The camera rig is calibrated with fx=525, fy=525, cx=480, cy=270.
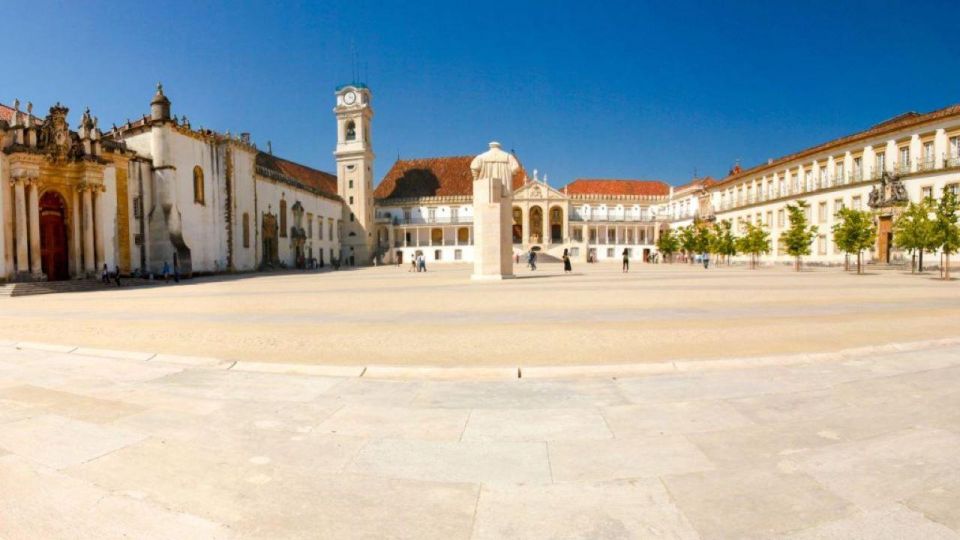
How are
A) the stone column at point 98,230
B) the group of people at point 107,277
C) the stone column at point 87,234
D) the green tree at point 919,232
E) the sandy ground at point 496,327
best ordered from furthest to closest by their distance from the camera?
the green tree at point 919,232 < the stone column at point 98,230 < the stone column at point 87,234 < the group of people at point 107,277 < the sandy ground at point 496,327

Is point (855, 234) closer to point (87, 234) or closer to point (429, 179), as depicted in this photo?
point (87, 234)

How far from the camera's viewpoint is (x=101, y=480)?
3223mm

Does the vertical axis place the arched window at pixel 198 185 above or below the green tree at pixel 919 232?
above

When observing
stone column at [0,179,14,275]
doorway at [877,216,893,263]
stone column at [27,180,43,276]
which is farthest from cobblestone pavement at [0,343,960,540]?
doorway at [877,216,893,263]

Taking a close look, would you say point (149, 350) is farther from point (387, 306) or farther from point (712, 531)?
point (712, 531)

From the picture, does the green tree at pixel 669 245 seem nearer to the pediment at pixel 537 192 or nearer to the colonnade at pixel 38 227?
the pediment at pixel 537 192

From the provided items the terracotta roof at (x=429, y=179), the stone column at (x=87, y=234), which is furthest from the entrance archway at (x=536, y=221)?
the stone column at (x=87, y=234)

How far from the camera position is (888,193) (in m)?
41.2

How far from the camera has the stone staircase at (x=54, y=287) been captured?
2089 centimetres

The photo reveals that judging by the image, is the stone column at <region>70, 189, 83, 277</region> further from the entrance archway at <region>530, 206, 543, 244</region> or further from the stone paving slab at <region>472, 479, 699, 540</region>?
the entrance archway at <region>530, 206, 543, 244</region>

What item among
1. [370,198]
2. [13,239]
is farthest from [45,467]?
[370,198]

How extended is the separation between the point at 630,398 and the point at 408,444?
2.20 m

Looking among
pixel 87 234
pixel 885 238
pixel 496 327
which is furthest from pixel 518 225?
pixel 496 327

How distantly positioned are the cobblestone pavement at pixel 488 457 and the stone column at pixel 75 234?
81.4ft
